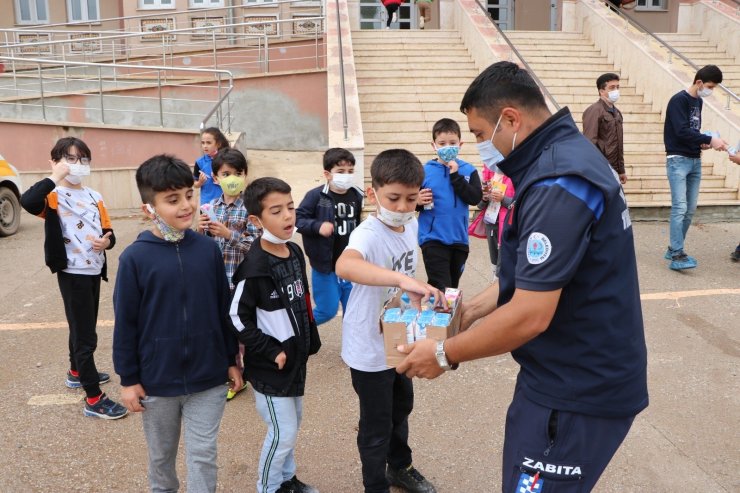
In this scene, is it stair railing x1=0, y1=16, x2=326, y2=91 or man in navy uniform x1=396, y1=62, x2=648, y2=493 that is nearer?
man in navy uniform x1=396, y1=62, x2=648, y2=493

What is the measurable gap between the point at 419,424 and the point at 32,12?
76.2 ft

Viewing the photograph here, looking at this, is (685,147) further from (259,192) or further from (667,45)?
(667,45)

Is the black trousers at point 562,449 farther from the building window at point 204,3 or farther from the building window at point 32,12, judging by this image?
the building window at point 32,12

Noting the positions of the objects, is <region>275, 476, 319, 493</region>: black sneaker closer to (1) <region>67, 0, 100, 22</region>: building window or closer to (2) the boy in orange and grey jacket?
(2) the boy in orange and grey jacket

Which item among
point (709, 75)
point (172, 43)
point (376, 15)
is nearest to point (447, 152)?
point (709, 75)

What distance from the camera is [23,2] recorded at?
71.8 ft

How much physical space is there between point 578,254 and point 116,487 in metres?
2.81

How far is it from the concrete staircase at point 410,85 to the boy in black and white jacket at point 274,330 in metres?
7.24

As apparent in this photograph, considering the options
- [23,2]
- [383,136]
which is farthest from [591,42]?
[23,2]

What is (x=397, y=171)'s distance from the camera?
2959 millimetres

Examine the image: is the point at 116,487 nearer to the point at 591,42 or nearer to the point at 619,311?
the point at 619,311

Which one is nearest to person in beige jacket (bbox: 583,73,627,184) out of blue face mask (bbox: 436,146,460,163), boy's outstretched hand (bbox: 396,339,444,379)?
blue face mask (bbox: 436,146,460,163)

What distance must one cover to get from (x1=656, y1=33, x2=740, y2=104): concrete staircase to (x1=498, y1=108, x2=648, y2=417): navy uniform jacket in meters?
14.2

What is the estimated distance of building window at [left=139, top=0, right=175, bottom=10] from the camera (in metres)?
21.0
